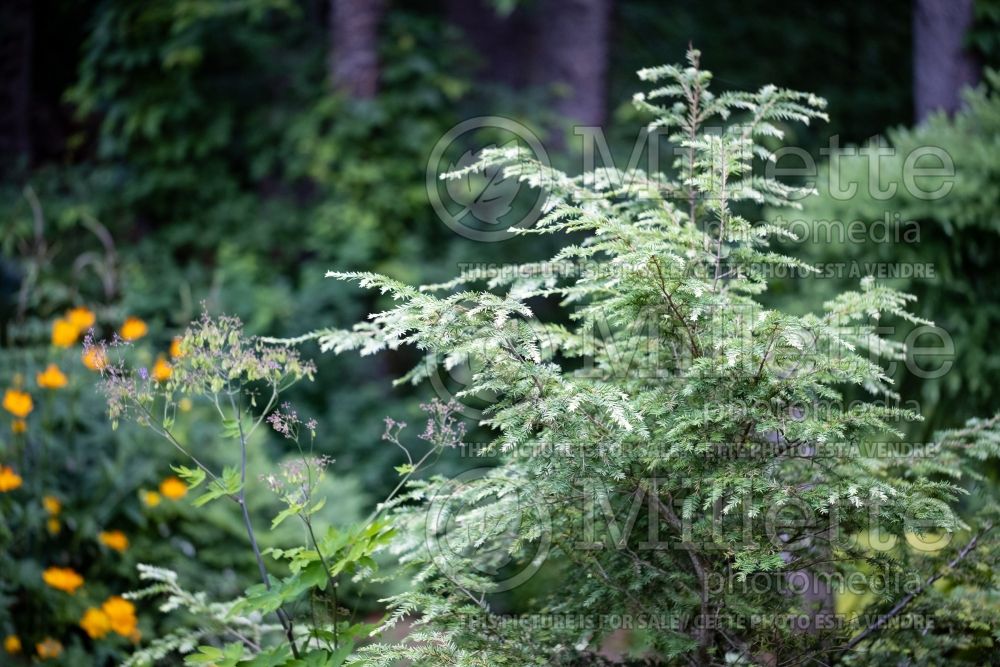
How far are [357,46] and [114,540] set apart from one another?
14.5ft

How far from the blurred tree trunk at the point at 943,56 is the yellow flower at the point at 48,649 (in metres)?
6.01

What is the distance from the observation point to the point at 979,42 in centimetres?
582

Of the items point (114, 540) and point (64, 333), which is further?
point (64, 333)

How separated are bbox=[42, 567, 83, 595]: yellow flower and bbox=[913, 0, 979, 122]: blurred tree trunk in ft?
19.2

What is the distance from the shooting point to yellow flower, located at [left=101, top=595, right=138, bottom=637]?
133 inches

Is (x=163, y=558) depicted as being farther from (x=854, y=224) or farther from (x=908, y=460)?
(x=854, y=224)

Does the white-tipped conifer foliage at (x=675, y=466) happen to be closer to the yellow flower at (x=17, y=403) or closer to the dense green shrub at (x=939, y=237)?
the yellow flower at (x=17, y=403)

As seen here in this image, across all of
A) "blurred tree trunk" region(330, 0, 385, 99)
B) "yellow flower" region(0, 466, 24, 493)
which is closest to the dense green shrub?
"blurred tree trunk" region(330, 0, 385, 99)

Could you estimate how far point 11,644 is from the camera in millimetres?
3334

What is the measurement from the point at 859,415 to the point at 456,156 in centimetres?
521

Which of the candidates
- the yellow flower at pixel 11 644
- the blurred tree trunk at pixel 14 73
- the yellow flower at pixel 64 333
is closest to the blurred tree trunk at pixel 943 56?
the yellow flower at pixel 64 333

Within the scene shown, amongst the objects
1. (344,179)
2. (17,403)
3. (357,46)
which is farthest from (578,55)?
(17,403)

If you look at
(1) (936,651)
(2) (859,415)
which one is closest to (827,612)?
(1) (936,651)

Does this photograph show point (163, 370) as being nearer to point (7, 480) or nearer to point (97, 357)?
point (7, 480)
